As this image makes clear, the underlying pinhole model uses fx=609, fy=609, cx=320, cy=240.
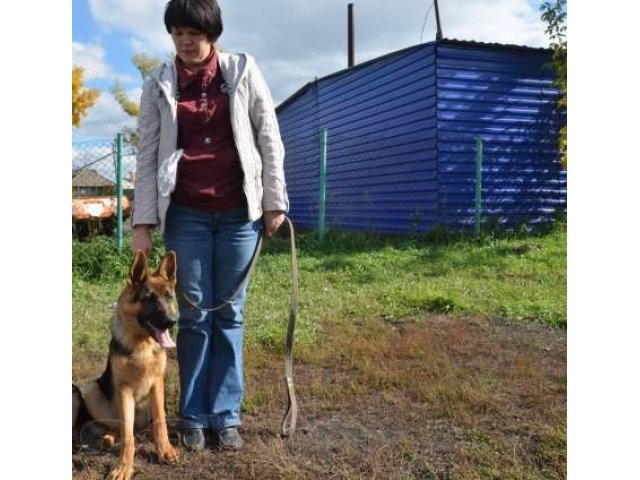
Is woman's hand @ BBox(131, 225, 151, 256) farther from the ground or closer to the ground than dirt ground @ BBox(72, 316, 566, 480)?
farther from the ground

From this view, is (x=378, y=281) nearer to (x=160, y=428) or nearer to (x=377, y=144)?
A: (x=160, y=428)

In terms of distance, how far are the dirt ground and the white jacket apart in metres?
1.16

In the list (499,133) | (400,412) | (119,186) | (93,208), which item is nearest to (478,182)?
(499,133)

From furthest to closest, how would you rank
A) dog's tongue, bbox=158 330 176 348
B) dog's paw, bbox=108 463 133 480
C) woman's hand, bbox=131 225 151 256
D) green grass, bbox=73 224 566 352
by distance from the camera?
green grass, bbox=73 224 566 352 → woman's hand, bbox=131 225 151 256 → dog's tongue, bbox=158 330 176 348 → dog's paw, bbox=108 463 133 480

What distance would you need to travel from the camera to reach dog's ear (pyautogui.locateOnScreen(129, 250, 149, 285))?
2787mm

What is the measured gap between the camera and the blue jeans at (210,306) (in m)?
2.96

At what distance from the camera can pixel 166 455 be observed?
9.41 feet

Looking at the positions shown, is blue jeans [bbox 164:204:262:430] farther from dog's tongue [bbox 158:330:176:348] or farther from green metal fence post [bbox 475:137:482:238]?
green metal fence post [bbox 475:137:482:238]

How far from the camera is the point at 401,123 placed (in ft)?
37.7

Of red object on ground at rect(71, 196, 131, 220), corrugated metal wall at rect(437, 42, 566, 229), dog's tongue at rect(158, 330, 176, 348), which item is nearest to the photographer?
dog's tongue at rect(158, 330, 176, 348)

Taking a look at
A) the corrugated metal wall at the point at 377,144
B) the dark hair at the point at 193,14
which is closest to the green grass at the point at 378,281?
the corrugated metal wall at the point at 377,144

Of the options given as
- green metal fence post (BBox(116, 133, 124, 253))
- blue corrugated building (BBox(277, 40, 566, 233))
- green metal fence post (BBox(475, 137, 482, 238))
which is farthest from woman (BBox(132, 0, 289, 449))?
blue corrugated building (BBox(277, 40, 566, 233))

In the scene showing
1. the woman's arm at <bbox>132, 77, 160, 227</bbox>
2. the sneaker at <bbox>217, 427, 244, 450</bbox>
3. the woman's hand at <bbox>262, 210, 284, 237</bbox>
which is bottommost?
the sneaker at <bbox>217, 427, 244, 450</bbox>

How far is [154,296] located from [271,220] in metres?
0.69
